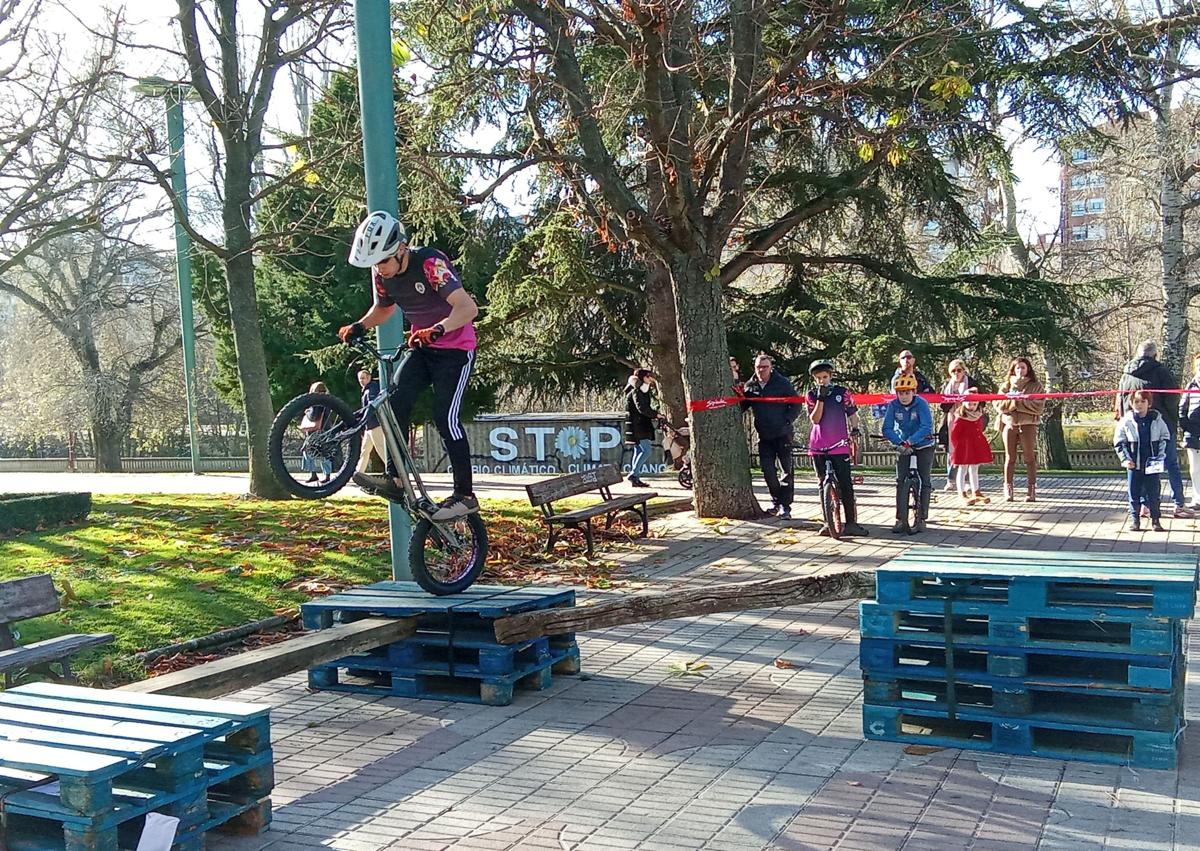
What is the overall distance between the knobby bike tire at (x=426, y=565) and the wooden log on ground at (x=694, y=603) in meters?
0.64

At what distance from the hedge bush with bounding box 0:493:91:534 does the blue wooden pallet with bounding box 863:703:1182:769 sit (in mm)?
12182

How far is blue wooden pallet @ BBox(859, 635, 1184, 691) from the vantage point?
571 cm

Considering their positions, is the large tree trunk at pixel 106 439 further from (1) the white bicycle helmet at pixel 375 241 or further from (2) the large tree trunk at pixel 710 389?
(1) the white bicycle helmet at pixel 375 241

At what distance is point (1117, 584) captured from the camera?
579cm

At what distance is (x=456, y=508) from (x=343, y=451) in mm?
887

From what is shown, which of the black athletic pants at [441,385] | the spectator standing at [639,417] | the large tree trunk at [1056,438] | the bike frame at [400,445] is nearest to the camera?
the bike frame at [400,445]

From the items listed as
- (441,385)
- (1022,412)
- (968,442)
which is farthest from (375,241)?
(1022,412)

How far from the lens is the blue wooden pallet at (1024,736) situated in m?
5.72

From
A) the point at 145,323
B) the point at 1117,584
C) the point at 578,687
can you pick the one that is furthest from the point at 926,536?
the point at 145,323

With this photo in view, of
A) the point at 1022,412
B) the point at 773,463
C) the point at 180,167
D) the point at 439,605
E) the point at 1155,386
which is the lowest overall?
the point at 439,605

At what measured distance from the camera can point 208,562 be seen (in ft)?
38.8

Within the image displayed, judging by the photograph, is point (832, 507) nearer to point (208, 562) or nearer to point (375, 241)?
point (208, 562)

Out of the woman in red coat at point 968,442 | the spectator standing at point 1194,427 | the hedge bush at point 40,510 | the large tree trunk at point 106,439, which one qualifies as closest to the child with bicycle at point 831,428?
the woman in red coat at point 968,442

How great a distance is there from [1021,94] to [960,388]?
15.3 feet
